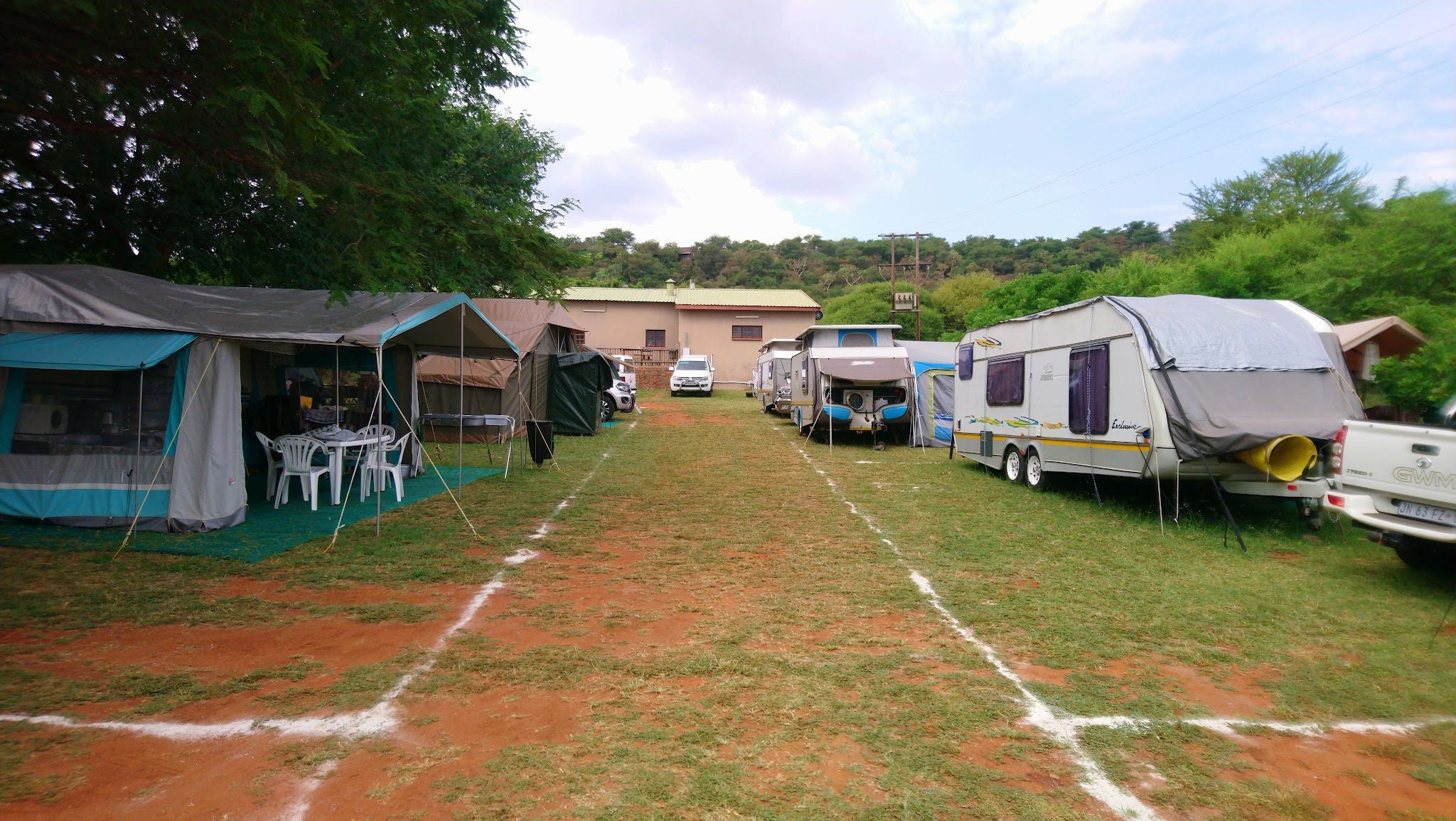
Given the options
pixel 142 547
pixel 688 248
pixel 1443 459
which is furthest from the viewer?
pixel 688 248

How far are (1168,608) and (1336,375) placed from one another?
4.15m

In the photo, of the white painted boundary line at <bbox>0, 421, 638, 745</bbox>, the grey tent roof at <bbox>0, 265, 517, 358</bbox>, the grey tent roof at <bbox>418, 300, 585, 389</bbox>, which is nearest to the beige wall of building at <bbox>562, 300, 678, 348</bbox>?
the grey tent roof at <bbox>418, 300, 585, 389</bbox>

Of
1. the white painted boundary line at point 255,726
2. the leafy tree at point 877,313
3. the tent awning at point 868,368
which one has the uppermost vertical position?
the leafy tree at point 877,313

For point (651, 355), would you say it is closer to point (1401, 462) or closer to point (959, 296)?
point (959, 296)

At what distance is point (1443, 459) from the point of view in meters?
5.64

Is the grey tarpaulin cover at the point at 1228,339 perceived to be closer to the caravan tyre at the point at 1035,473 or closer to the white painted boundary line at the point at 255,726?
the caravan tyre at the point at 1035,473

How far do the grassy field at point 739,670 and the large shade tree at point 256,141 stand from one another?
317 cm

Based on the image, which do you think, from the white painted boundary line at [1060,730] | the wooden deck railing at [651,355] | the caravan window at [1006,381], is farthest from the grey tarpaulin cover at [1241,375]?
the wooden deck railing at [651,355]

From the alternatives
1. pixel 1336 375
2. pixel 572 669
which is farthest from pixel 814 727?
pixel 1336 375

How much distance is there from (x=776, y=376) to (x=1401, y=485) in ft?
62.3

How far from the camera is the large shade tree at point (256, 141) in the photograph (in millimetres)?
6164

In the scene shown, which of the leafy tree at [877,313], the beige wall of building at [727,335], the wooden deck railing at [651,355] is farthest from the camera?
the leafy tree at [877,313]

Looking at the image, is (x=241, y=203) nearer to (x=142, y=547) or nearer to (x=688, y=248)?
(x=142, y=547)

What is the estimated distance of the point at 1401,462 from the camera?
6.03 metres
